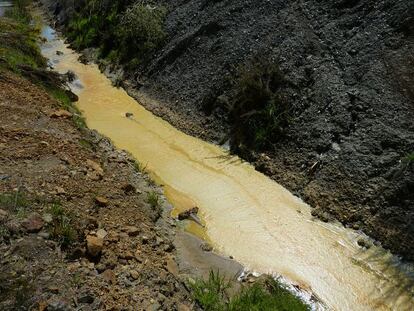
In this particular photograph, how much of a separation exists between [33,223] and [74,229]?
0.59 m

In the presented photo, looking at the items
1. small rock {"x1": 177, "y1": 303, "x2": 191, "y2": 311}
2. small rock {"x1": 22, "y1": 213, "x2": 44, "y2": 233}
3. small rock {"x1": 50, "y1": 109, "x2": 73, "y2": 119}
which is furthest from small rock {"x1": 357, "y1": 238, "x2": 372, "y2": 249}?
small rock {"x1": 50, "y1": 109, "x2": 73, "y2": 119}

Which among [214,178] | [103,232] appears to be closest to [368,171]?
[214,178]

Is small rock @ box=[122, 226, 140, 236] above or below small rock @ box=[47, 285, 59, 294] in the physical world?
below

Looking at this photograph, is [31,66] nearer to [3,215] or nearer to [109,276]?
[3,215]

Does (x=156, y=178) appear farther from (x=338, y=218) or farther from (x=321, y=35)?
(x=321, y=35)

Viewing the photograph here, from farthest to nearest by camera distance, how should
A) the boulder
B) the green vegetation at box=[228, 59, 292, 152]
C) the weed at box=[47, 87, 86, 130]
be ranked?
the weed at box=[47, 87, 86, 130] < the green vegetation at box=[228, 59, 292, 152] < the boulder

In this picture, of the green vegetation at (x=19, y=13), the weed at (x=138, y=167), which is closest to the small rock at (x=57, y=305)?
the weed at (x=138, y=167)

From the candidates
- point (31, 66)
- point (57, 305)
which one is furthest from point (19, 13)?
point (57, 305)

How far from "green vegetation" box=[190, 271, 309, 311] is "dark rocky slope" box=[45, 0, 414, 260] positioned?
2580mm

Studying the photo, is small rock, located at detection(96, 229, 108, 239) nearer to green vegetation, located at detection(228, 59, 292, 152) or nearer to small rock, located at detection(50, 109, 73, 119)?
small rock, located at detection(50, 109, 73, 119)

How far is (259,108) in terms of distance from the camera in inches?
470

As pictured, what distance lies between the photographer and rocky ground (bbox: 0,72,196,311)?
5836 millimetres

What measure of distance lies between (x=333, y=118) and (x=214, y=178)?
311 centimetres

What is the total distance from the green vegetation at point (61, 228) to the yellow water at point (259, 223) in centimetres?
301
